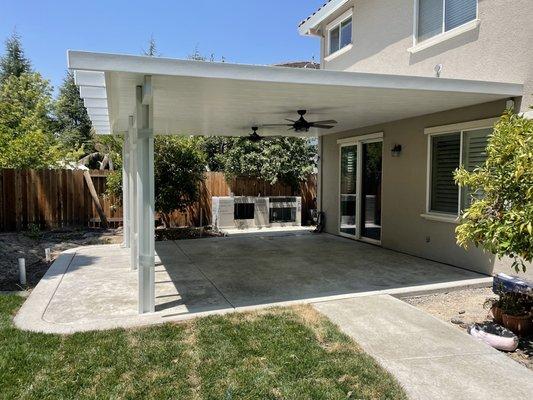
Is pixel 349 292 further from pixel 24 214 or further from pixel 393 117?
pixel 24 214

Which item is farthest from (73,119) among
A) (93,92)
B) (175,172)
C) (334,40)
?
(93,92)

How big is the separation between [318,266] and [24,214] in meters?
9.18

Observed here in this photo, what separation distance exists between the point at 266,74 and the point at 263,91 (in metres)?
0.80

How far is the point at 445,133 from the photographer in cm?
785

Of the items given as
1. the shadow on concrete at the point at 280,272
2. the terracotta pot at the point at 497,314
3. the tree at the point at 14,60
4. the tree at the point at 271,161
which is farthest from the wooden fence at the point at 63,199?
the tree at the point at 14,60

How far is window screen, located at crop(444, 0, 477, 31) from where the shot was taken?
7.42 m

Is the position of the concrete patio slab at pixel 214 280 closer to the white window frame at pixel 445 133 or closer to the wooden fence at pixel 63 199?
the white window frame at pixel 445 133

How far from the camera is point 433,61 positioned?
328 inches

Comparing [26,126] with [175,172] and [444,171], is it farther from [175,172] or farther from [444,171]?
[444,171]

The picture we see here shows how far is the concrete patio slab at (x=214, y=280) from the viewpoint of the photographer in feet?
16.8

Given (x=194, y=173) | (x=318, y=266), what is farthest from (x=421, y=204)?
(x=194, y=173)

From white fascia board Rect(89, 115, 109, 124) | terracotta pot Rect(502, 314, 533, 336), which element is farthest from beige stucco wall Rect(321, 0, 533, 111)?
white fascia board Rect(89, 115, 109, 124)

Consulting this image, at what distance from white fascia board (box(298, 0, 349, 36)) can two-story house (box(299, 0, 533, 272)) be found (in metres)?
0.03

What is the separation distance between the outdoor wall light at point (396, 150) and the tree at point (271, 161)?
18.7ft
